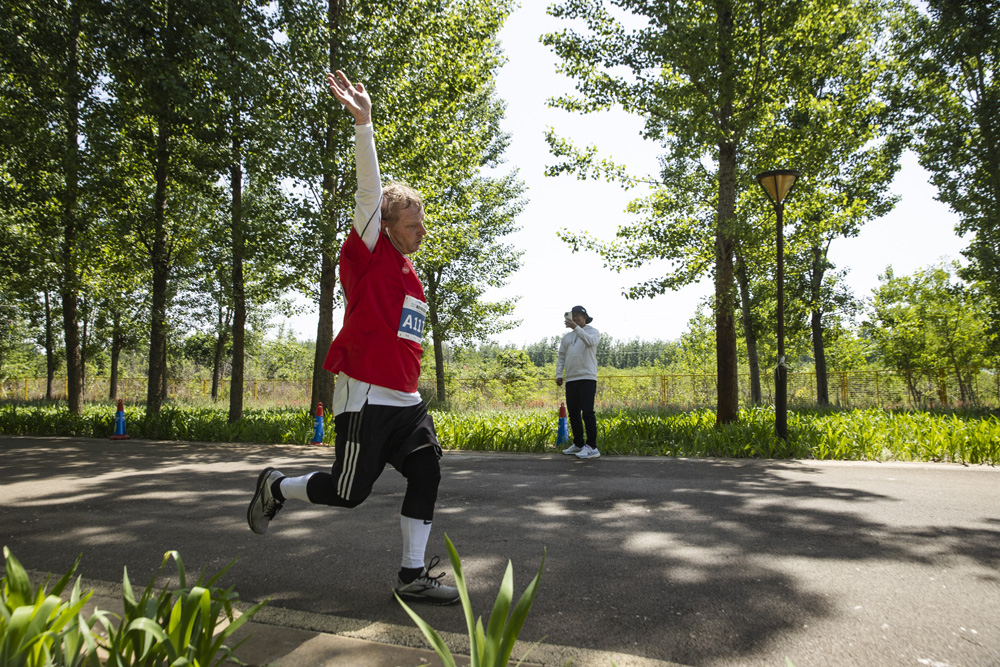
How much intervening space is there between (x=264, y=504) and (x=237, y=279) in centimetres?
1137

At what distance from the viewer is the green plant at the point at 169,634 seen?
5.59 ft

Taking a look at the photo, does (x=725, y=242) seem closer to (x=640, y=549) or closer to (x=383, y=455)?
(x=640, y=549)

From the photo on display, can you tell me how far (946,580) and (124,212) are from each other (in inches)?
633

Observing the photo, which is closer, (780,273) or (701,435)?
(701,435)

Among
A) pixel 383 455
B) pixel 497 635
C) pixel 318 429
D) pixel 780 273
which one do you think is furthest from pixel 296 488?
pixel 780 273

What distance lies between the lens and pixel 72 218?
14.5 metres

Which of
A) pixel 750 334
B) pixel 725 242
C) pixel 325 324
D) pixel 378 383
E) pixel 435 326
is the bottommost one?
pixel 378 383

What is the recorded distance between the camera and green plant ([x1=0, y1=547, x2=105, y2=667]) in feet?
5.39

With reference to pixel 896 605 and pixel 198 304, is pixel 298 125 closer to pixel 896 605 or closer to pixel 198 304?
pixel 198 304

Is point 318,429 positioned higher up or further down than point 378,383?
further down

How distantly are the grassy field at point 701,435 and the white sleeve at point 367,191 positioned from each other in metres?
6.40

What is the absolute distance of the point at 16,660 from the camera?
1.62m

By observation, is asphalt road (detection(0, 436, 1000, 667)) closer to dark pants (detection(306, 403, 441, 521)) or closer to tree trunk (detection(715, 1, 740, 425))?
dark pants (detection(306, 403, 441, 521))

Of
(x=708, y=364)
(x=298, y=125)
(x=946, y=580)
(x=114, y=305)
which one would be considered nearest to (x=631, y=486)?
(x=946, y=580)
